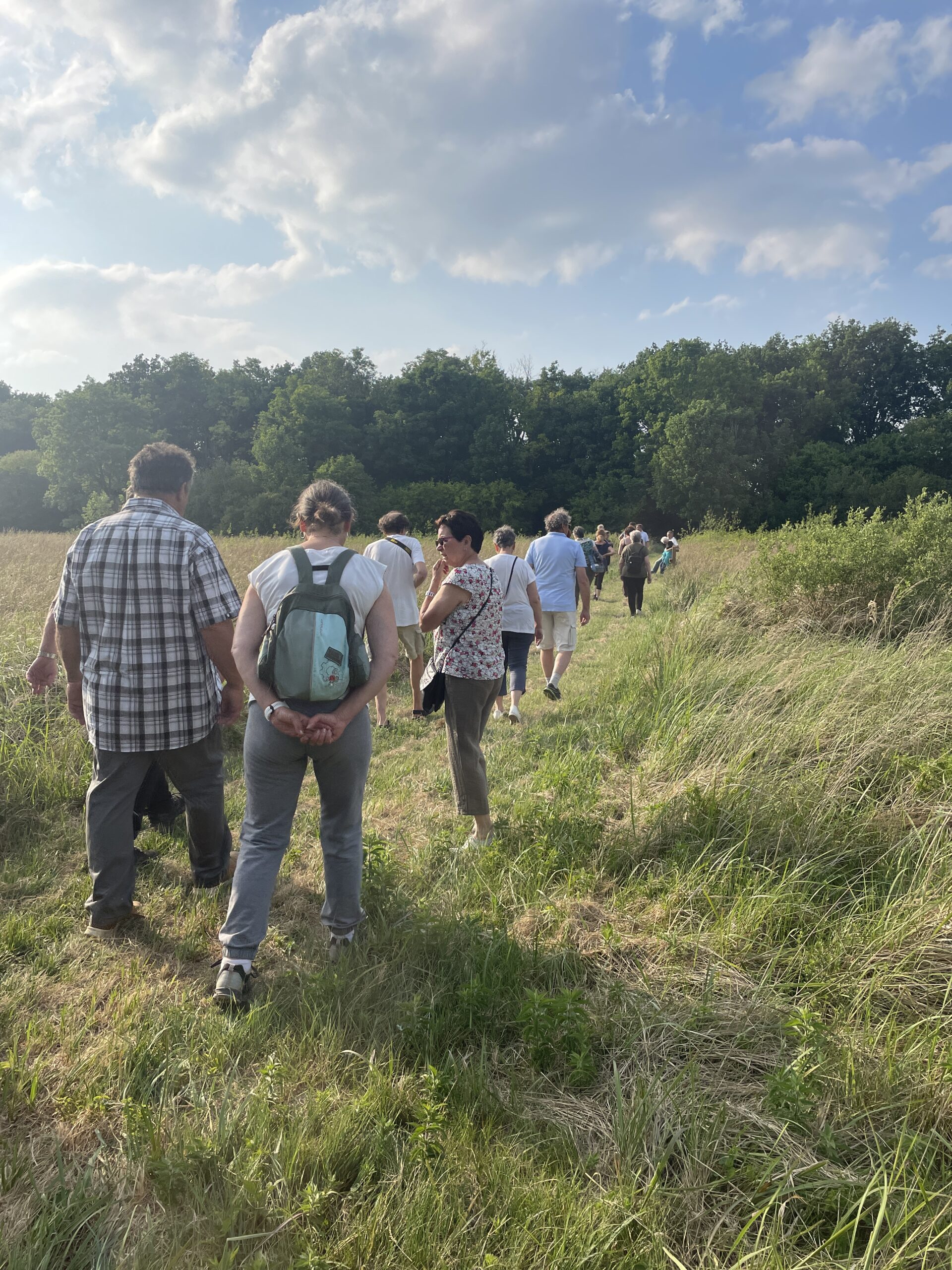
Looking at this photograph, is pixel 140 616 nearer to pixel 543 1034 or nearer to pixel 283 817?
pixel 283 817

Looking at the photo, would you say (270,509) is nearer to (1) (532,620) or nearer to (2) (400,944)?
(1) (532,620)

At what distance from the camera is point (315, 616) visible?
2395mm

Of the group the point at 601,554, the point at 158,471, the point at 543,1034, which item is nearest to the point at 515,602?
the point at 158,471

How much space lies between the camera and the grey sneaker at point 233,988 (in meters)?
2.36

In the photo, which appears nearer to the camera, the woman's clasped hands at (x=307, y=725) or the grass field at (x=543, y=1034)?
the grass field at (x=543, y=1034)

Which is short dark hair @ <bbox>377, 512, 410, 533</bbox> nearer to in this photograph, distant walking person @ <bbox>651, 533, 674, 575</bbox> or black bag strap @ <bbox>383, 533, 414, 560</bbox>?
black bag strap @ <bbox>383, 533, 414, 560</bbox>

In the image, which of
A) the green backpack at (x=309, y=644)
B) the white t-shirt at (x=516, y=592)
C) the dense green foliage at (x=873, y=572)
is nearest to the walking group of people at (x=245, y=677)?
the green backpack at (x=309, y=644)

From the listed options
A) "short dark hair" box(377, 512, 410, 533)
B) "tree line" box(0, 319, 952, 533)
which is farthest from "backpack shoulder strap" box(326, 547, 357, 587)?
"tree line" box(0, 319, 952, 533)

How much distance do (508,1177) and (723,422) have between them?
45.3 meters

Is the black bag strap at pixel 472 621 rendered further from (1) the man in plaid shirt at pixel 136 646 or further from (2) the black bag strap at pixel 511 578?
(2) the black bag strap at pixel 511 578

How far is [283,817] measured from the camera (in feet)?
8.49

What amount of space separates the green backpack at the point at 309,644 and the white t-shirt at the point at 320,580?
0.06 m

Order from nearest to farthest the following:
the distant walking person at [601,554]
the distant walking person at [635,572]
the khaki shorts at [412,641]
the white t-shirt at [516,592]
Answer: the white t-shirt at [516,592]
the khaki shorts at [412,641]
the distant walking person at [635,572]
the distant walking person at [601,554]

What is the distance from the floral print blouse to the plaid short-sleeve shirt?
1.19 metres
